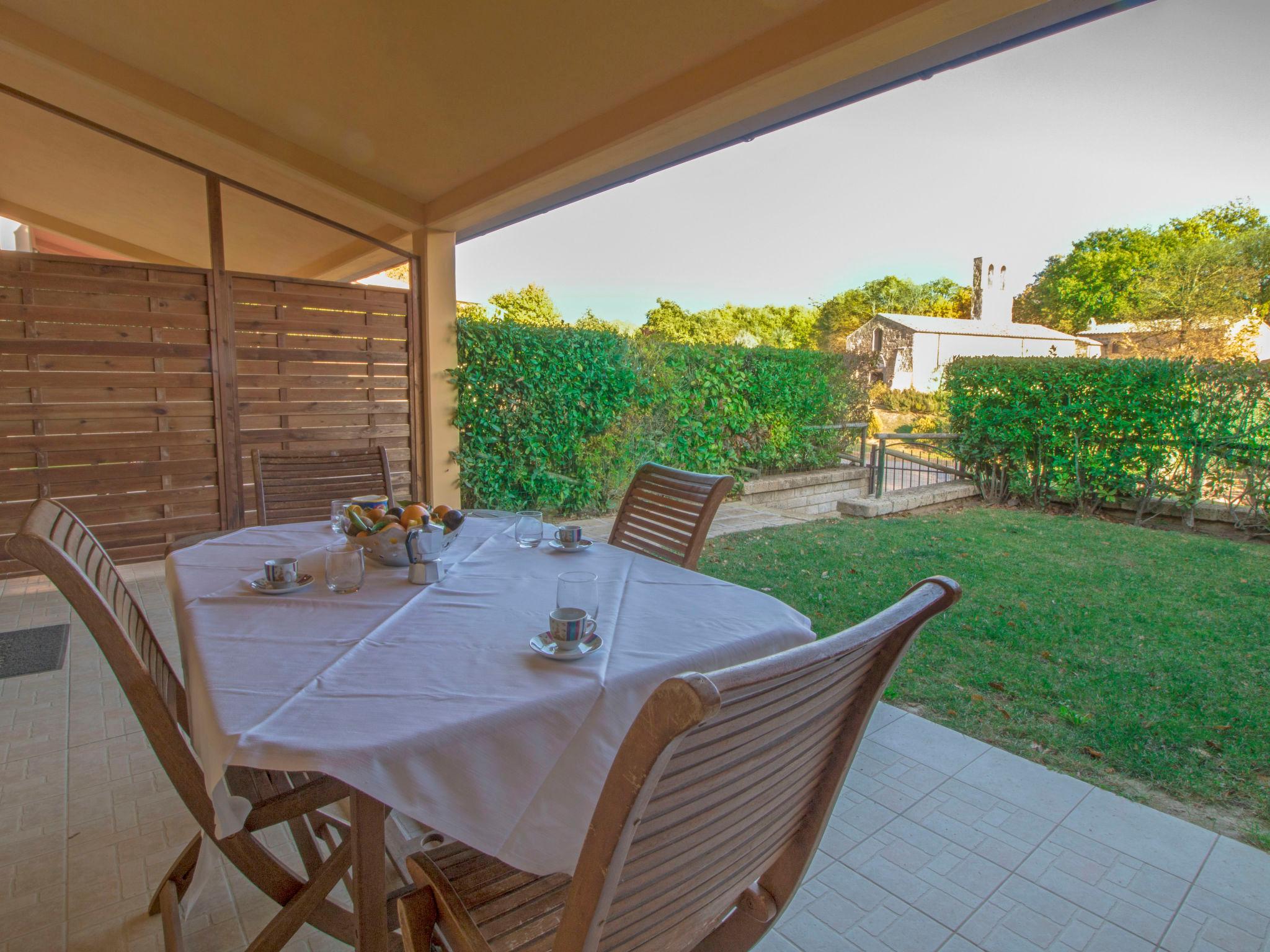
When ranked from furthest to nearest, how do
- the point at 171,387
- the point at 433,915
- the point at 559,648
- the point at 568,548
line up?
the point at 171,387
the point at 568,548
the point at 559,648
the point at 433,915

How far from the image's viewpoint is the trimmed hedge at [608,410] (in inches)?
208

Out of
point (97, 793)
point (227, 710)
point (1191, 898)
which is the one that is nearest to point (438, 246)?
point (97, 793)

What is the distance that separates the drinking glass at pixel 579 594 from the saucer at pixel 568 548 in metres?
0.68

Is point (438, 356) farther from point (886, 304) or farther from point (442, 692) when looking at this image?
point (886, 304)

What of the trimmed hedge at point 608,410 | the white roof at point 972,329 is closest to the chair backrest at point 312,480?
the trimmed hedge at point 608,410

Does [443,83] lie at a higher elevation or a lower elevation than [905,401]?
higher

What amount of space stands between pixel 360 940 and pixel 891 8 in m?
2.88

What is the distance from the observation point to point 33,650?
3053mm

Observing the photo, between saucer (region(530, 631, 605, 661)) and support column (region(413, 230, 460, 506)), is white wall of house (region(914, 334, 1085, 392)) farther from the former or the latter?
saucer (region(530, 631, 605, 661))

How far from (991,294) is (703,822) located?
84.2ft

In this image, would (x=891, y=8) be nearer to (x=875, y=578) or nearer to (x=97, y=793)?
(x=875, y=578)

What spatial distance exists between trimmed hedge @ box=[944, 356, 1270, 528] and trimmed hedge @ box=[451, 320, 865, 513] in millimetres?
1563

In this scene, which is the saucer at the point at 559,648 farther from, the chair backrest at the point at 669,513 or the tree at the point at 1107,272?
the tree at the point at 1107,272

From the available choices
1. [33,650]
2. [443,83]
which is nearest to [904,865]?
[33,650]
